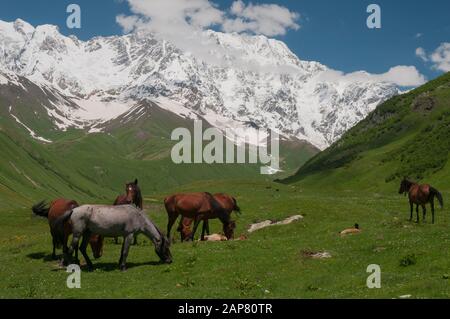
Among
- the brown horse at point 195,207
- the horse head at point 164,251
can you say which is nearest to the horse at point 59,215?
the horse head at point 164,251

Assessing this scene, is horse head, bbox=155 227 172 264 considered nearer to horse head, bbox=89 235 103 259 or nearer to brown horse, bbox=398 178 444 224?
horse head, bbox=89 235 103 259

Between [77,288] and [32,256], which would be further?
[32,256]

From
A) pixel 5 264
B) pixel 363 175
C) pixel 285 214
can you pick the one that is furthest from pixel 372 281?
pixel 363 175

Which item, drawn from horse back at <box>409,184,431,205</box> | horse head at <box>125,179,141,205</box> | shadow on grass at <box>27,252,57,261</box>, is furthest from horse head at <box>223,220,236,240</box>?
horse back at <box>409,184,431,205</box>

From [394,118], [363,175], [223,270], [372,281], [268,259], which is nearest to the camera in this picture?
[372,281]

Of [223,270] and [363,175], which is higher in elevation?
[363,175]

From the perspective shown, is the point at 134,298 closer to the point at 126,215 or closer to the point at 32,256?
the point at 126,215

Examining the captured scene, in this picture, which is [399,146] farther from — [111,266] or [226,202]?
[111,266]

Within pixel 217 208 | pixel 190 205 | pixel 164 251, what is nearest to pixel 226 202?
pixel 217 208

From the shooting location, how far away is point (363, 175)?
5049 inches

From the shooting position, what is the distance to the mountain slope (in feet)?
383

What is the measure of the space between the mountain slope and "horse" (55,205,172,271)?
8579 centimetres

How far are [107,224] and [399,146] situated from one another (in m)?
123

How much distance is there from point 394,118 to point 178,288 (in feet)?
522
